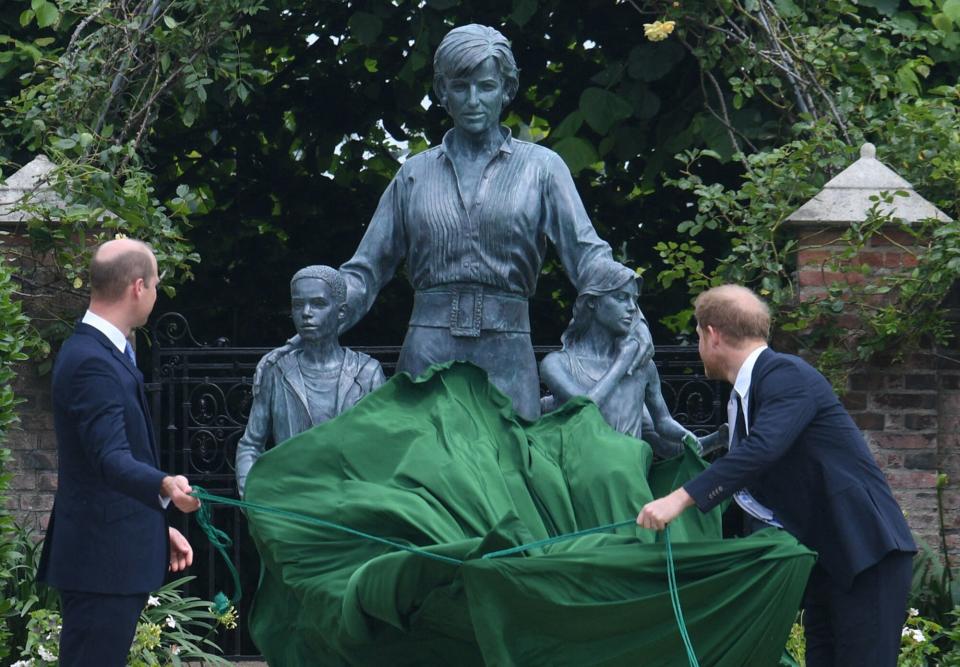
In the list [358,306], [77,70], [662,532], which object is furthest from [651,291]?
[662,532]

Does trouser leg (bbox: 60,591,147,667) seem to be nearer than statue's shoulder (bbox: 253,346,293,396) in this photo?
Yes

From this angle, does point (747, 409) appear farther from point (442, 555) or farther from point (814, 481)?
point (442, 555)

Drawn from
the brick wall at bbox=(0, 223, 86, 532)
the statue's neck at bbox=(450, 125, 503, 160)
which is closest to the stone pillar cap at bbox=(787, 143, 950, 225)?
the statue's neck at bbox=(450, 125, 503, 160)

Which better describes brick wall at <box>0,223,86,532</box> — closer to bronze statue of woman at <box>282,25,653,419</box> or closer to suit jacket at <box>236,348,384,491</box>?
suit jacket at <box>236,348,384,491</box>

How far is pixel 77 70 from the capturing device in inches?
305

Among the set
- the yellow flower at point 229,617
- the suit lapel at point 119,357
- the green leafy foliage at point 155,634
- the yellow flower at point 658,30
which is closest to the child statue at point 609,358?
the suit lapel at point 119,357

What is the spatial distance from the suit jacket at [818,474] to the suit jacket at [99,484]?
59.1 inches

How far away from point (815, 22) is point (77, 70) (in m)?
3.38

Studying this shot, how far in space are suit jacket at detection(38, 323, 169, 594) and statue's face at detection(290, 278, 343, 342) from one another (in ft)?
2.51

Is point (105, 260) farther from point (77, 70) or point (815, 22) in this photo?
point (815, 22)

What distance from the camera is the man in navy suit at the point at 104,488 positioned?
14.3 ft

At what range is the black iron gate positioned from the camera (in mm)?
7496

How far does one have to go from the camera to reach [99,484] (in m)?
4.45

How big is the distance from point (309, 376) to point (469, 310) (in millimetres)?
529
